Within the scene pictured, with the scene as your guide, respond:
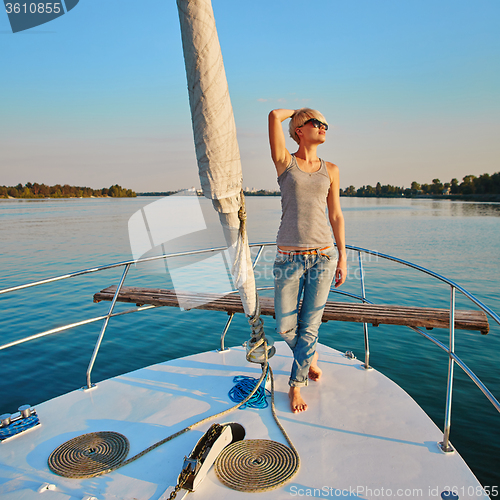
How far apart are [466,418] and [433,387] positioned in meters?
0.67

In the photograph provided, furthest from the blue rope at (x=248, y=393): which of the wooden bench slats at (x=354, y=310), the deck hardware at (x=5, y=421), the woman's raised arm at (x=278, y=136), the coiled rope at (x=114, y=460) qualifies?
the woman's raised arm at (x=278, y=136)

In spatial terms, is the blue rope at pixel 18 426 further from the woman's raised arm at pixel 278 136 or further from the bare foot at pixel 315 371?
the woman's raised arm at pixel 278 136

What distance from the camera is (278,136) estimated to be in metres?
2.16

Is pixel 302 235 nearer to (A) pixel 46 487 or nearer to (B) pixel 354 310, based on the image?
(B) pixel 354 310

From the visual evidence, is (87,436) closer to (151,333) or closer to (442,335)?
(151,333)

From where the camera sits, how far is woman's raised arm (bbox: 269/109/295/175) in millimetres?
2148

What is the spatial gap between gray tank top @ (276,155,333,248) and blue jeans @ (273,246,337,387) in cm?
11

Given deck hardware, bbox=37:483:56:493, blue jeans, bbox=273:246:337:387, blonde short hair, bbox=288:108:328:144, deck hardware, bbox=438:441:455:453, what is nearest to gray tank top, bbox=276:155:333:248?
blue jeans, bbox=273:246:337:387

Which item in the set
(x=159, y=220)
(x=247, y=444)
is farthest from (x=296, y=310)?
(x=159, y=220)

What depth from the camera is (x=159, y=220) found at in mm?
3520

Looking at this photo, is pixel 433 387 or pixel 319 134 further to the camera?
pixel 433 387

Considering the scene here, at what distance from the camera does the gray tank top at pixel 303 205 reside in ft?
7.45

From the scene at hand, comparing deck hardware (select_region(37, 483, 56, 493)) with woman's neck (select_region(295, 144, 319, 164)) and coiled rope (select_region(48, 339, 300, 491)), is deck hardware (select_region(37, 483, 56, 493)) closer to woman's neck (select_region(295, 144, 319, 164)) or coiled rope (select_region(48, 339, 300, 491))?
coiled rope (select_region(48, 339, 300, 491))

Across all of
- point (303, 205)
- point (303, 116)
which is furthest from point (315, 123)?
point (303, 205)
